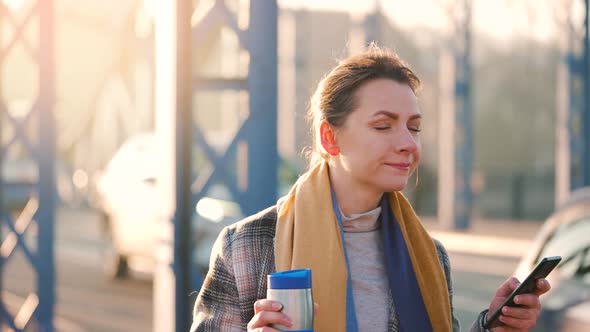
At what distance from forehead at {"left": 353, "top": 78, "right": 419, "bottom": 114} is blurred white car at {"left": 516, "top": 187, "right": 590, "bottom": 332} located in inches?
78.1

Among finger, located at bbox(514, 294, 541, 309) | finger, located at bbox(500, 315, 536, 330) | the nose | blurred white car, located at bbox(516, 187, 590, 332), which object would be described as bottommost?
blurred white car, located at bbox(516, 187, 590, 332)

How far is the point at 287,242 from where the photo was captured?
3.02m

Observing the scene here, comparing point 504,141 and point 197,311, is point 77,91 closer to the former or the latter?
point 504,141

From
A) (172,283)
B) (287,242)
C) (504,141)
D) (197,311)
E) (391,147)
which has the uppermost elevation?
(391,147)

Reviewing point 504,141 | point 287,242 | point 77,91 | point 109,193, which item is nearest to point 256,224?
point 287,242

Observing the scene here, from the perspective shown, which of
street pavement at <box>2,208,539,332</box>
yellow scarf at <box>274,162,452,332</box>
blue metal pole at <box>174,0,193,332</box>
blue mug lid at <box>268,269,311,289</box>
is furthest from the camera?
street pavement at <box>2,208,539,332</box>

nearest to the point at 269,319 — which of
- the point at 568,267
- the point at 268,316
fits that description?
the point at 268,316

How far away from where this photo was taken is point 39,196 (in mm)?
7938

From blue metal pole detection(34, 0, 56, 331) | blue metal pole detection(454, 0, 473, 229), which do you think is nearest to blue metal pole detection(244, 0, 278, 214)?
blue metal pole detection(34, 0, 56, 331)

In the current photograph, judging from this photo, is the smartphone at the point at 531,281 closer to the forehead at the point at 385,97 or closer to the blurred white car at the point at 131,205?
the forehead at the point at 385,97

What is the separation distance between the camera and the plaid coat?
298 cm

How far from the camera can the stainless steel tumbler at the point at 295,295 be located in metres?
2.57

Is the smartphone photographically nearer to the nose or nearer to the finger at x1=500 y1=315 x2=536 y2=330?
the finger at x1=500 y1=315 x2=536 y2=330

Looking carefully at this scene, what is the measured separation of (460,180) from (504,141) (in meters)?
38.1
